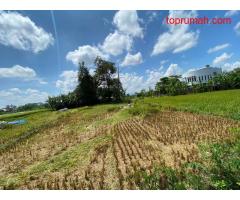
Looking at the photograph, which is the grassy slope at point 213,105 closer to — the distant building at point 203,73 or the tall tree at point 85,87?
the tall tree at point 85,87

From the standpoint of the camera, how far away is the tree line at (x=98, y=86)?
3077cm

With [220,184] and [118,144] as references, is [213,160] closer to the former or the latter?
[220,184]

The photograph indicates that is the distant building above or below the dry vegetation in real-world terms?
above

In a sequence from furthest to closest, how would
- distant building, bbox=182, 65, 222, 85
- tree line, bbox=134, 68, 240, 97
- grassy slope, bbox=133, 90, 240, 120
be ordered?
distant building, bbox=182, 65, 222, 85 → tree line, bbox=134, 68, 240, 97 → grassy slope, bbox=133, 90, 240, 120

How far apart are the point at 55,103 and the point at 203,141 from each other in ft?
106

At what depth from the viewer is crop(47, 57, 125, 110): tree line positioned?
30.8 m

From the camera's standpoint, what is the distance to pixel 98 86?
32125 mm

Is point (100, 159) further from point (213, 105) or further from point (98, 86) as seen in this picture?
point (98, 86)

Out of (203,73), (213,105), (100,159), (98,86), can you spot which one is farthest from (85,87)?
(203,73)

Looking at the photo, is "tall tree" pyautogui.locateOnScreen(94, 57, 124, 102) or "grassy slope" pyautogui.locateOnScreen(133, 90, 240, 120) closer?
"grassy slope" pyautogui.locateOnScreen(133, 90, 240, 120)

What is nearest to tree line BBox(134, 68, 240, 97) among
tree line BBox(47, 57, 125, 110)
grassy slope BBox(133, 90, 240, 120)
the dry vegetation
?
tree line BBox(47, 57, 125, 110)

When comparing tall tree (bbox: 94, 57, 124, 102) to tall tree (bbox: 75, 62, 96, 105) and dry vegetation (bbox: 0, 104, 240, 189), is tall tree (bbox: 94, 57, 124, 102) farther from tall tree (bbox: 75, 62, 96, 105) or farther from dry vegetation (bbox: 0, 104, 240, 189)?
dry vegetation (bbox: 0, 104, 240, 189)
